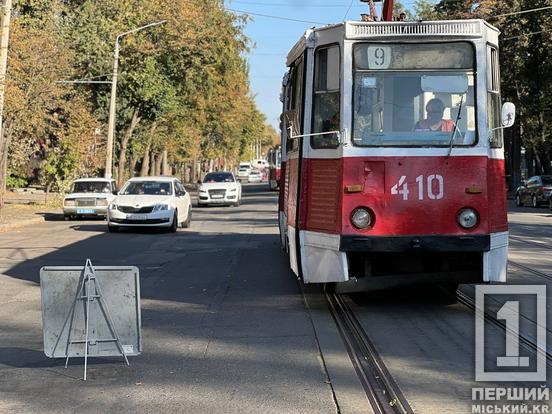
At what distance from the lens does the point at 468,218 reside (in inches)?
360

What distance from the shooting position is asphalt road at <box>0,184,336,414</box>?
6160 mm

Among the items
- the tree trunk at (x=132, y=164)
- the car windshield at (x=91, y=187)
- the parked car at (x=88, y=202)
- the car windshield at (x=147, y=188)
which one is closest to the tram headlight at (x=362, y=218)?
the car windshield at (x=147, y=188)

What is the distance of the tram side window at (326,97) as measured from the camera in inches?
369

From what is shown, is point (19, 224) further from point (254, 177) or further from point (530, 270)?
point (254, 177)

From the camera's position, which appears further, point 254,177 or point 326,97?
point 254,177

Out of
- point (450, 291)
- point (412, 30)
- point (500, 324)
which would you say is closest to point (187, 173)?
point (450, 291)

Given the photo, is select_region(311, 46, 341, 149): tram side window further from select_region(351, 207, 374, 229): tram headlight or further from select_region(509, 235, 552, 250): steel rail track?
select_region(509, 235, 552, 250): steel rail track

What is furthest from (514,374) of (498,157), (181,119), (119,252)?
(181,119)

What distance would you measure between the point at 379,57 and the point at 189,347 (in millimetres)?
3951

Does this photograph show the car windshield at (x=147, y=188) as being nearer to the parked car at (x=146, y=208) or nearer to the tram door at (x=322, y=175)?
the parked car at (x=146, y=208)

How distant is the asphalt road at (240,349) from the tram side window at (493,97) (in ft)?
7.03

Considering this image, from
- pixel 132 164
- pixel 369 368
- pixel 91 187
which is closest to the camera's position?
pixel 369 368

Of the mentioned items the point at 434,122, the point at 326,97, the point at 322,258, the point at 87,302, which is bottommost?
the point at 87,302

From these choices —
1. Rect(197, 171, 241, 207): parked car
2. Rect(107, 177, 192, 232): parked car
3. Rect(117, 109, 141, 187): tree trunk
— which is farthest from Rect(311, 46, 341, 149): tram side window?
Rect(117, 109, 141, 187): tree trunk
